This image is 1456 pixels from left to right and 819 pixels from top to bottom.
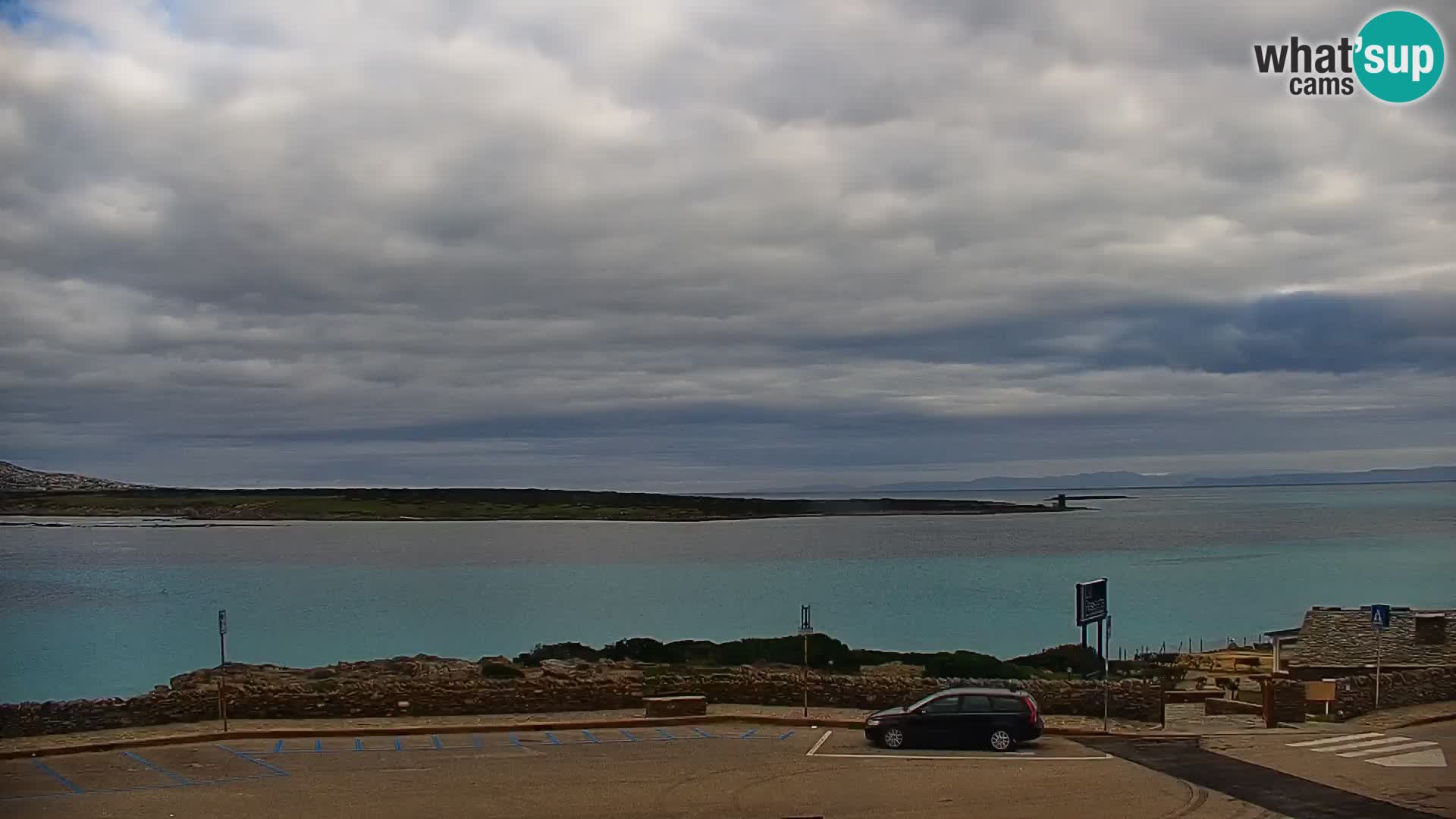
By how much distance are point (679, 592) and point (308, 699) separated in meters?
75.1

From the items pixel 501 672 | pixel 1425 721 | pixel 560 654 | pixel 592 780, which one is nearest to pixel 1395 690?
pixel 1425 721

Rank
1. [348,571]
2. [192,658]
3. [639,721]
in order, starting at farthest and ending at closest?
[348,571], [192,658], [639,721]

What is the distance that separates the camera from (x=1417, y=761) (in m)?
19.3

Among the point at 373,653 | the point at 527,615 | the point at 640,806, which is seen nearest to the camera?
the point at 640,806

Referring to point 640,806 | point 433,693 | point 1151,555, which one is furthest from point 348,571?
point 640,806

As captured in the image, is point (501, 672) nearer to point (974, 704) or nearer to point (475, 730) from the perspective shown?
point (475, 730)

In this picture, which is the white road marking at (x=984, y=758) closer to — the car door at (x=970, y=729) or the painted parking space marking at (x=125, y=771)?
the car door at (x=970, y=729)

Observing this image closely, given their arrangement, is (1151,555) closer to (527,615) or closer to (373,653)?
(527,615)

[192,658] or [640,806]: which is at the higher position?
[640,806]

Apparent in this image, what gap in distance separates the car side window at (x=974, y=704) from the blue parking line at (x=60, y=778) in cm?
1244

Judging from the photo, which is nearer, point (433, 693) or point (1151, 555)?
point (433, 693)

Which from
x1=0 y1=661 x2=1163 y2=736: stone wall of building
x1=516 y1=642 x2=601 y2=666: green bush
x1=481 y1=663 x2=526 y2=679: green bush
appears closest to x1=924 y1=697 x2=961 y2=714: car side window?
x1=0 y1=661 x2=1163 y2=736: stone wall of building

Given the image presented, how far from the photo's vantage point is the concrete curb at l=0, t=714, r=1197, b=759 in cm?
2014

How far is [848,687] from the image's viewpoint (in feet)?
82.4
